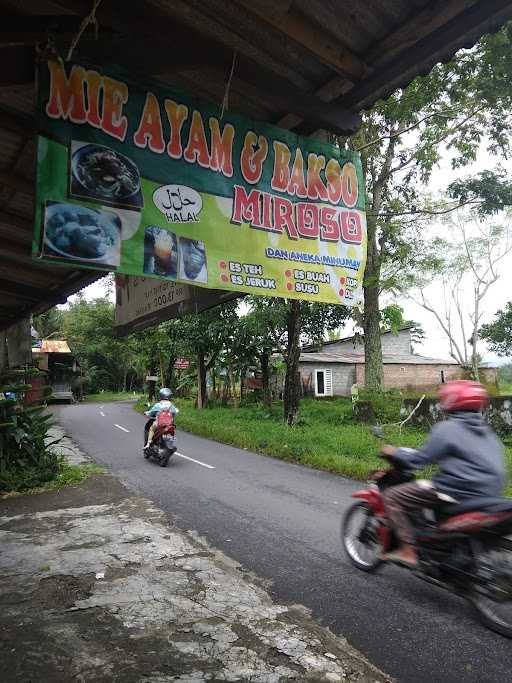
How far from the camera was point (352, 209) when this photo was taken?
12.1 ft

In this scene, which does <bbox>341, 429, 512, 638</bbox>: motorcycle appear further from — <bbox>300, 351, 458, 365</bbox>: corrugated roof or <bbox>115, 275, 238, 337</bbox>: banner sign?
<bbox>300, 351, 458, 365</bbox>: corrugated roof

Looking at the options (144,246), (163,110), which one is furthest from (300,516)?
(163,110)

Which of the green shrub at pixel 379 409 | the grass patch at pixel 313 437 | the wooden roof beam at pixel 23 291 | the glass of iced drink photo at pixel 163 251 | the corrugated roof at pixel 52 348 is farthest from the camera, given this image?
the corrugated roof at pixel 52 348

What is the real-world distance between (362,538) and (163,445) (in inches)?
254

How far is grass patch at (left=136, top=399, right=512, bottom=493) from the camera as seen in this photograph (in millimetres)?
9945

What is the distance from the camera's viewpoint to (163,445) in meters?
10.1

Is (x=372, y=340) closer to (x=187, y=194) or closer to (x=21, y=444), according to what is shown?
(x=21, y=444)

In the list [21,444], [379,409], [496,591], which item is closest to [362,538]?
[496,591]

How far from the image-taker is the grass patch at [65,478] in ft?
24.4

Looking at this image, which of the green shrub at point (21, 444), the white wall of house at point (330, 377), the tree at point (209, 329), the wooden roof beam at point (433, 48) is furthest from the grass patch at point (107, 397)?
the wooden roof beam at point (433, 48)

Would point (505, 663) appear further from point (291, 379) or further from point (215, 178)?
point (291, 379)

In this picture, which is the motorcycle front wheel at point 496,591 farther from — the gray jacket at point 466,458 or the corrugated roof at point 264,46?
the corrugated roof at point 264,46

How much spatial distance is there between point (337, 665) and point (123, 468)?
7.79 meters

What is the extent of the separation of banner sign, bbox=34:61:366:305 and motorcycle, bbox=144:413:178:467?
290 inches
